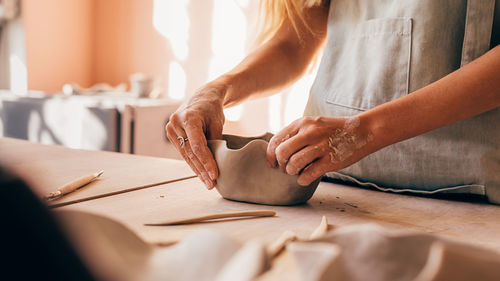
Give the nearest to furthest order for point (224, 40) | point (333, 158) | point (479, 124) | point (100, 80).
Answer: point (333, 158)
point (479, 124)
point (224, 40)
point (100, 80)

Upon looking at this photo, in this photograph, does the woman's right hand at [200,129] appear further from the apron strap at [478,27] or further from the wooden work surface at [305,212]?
the apron strap at [478,27]

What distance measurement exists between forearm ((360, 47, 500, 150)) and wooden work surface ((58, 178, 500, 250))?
0.13 meters

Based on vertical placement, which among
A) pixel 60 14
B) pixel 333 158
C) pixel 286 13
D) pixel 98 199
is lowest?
pixel 98 199

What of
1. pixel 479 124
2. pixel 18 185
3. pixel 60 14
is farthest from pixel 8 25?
pixel 18 185

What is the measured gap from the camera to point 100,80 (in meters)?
4.76

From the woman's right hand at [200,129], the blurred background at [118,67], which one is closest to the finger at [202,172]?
the woman's right hand at [200,129]

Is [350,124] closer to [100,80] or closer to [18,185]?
[18,185]

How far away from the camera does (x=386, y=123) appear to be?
763 millimetres

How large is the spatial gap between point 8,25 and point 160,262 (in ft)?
Answer: 15.0

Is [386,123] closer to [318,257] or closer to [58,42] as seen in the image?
[318,257]

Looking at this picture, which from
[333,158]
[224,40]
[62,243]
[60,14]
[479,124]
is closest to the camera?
[62,243]

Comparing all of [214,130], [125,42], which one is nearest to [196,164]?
[214,130]

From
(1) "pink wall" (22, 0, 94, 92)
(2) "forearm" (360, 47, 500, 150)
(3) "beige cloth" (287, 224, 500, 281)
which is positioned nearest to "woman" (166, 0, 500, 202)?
(2) "forearm" (360, 47, 500, 150)

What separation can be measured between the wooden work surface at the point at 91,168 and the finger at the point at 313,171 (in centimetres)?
33
